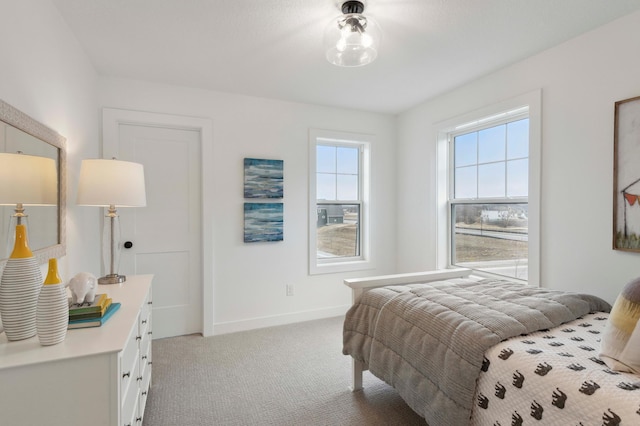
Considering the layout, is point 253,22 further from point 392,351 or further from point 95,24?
point 392,351

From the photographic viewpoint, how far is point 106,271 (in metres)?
2.84

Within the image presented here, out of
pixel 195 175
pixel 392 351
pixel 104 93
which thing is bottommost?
pixel 392 351

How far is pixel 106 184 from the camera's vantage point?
6.35 feet

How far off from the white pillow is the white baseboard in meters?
2.73

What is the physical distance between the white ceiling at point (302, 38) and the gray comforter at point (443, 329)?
1.65 metres

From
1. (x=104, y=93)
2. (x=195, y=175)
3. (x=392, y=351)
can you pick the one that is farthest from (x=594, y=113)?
(x=104, y=93)

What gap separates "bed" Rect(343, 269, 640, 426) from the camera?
1.08 m

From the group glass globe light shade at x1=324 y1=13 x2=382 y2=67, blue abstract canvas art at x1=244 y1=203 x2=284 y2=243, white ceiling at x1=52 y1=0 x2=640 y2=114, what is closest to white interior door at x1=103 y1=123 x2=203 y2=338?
blue abstract canvas art at x1=244 y1=203 x2=284 y2=243

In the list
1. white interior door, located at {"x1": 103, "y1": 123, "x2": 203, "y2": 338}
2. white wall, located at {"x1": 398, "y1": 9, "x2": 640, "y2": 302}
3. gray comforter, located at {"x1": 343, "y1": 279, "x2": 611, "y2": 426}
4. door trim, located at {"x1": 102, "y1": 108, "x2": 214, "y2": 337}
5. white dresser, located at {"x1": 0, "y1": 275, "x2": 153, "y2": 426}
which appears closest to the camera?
white dresser, located at {"x1": 0, "y1": 275, "x2": 153, "y2": 426}

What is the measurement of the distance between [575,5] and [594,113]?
0.68 metres

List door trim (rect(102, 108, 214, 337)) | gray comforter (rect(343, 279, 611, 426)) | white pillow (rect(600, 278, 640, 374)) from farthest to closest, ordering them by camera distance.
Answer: door trim (rect(102, 108, 214, 337)), gray comforter (rect(343, 279, 611, 426)), white pillow (rect(600, 278, 640, 374))

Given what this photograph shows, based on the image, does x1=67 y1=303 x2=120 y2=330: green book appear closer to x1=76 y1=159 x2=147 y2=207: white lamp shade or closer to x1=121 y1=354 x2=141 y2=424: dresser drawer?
x1=121 y1=354 x2=141 y2=424: dresser drawer

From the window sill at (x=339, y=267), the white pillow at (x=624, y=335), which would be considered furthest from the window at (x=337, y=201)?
the white pillow at (x=624, y=335)

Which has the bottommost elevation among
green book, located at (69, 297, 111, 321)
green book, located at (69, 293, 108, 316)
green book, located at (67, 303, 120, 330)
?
green book, located at (67, 303, 120, 330)
